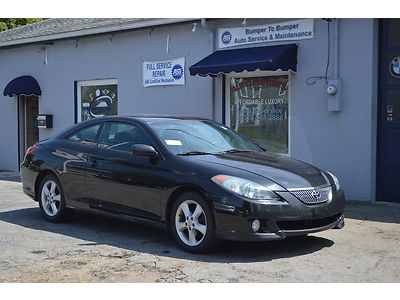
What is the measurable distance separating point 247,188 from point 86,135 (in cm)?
268

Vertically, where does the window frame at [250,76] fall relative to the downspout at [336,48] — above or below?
below

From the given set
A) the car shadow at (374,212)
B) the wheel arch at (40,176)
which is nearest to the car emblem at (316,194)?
the car shadow at (374,212)

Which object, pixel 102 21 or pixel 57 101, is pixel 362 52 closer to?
pixel 102 21

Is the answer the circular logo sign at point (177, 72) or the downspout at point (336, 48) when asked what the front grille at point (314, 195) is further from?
the circular logo sign at point (177, 72)

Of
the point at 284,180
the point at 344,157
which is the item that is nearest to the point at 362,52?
the point at 344,157

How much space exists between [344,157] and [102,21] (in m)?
6.96

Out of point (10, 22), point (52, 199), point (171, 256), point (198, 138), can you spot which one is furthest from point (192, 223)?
point (10, 22)

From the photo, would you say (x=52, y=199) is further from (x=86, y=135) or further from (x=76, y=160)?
(x=86, y=135)

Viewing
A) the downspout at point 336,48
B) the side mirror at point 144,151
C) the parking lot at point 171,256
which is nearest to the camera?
the parking lot at point 171,256

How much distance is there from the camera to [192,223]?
19.6 ft

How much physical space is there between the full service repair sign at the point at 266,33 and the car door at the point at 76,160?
4.27 meters

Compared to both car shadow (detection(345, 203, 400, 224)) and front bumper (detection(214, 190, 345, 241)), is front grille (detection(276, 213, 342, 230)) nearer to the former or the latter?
front bumper (detection(214, 190, 345, 241))

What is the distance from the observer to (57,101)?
1423 cm

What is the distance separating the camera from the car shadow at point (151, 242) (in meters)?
5.93
